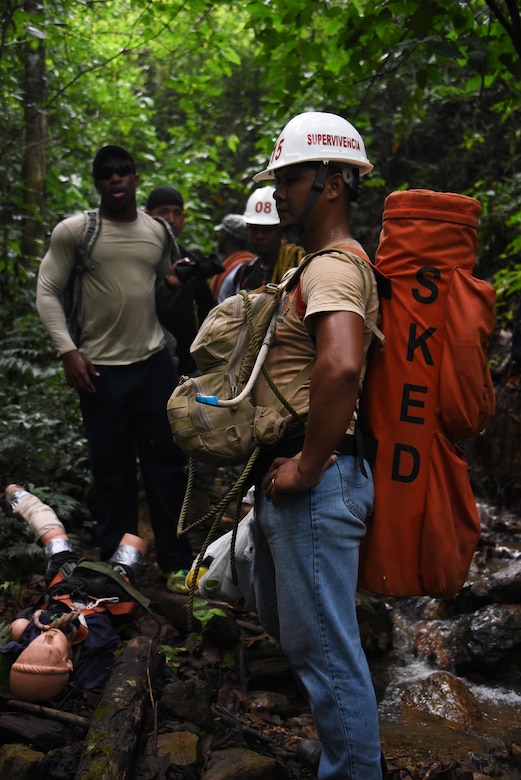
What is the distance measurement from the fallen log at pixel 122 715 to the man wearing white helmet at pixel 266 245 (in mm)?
2806

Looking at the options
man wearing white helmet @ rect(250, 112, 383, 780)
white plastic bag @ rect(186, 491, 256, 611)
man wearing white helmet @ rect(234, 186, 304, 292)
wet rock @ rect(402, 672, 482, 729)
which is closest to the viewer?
man wearing white helmet @ rect(250, 112, 383, 780)

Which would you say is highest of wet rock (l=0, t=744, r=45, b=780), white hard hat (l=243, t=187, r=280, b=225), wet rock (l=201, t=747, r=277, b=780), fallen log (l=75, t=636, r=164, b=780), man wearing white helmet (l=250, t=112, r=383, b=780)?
white hard hat (l=243, t=187, r=280, b=225)

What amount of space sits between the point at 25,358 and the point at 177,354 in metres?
2.01

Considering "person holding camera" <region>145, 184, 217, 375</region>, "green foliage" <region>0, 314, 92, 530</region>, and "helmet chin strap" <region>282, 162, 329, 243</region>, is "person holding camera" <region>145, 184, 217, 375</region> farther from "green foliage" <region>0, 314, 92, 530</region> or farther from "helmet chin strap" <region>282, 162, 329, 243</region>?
"helmet chin strap" <region>282, 162, 329, 243</region>

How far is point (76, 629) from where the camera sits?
330cm

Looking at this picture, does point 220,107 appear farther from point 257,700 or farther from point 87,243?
point 257,700

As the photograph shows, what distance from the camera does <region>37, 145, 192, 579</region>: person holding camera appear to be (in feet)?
14.5

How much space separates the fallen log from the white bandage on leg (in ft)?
3.59

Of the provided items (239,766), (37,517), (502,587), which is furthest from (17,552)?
(502,587)

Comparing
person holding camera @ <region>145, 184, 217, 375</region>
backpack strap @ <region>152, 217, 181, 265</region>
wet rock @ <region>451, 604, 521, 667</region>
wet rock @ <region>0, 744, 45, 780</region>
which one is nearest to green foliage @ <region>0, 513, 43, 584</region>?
wet rock @ <region>0, 744, 45, 780</region>

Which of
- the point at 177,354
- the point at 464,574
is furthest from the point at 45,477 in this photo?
the point at 464,574

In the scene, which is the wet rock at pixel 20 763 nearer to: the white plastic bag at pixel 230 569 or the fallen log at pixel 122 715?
the fallen log at pixel 122 715

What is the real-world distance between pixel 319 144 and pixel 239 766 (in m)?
2.43

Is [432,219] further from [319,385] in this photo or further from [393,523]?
[393,523]
